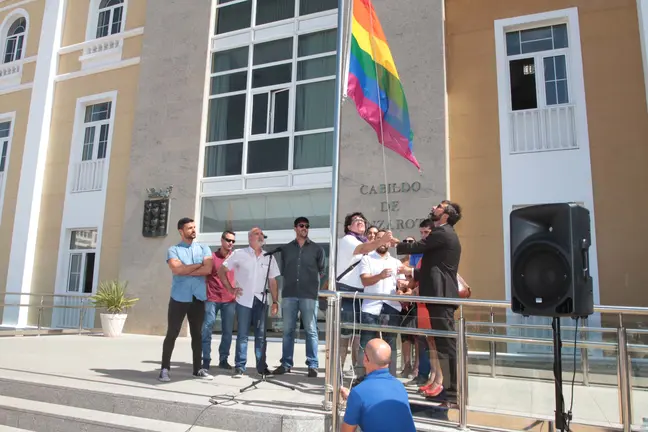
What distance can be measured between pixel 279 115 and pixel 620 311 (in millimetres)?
10167

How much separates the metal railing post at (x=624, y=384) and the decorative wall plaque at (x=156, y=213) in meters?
11.3

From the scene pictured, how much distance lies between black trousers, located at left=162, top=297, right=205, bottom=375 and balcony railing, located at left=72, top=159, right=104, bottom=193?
1023cm

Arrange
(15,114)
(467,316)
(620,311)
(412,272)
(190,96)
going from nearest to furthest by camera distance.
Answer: (620,311)
(467,316)
(412,272)
(190,96)
(15,114)

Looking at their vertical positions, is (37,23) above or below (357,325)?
above

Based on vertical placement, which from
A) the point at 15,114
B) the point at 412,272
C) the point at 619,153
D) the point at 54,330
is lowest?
the point at 54,330

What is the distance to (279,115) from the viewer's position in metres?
12.9

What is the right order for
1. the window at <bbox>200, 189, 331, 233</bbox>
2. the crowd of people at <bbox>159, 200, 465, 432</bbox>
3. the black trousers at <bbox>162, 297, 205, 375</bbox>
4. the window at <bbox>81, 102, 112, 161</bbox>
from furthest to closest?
the window at <bbox>81, 102, 112, 161</bbox> < the window at <bbox>200, 189, 331, 233</bbox> < the black trousers at <bbox>162, 297, 205, 375</bbox> < the crowd of people at <bbox>159, 200, 465, 432</bbox>

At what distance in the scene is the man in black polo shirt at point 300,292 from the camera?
6312mm

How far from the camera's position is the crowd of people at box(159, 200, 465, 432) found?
4.46 m

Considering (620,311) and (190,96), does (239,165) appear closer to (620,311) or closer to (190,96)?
(190,96)

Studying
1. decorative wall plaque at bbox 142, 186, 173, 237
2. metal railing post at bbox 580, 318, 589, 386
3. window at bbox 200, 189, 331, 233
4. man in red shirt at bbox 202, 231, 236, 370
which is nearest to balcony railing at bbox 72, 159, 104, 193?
decorative wall plaque at bbox 142, 186, 173, 237

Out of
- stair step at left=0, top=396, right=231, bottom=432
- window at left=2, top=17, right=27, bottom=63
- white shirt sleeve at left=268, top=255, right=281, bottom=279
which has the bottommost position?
stair step at left=0, top=396, right=231, bottom=432

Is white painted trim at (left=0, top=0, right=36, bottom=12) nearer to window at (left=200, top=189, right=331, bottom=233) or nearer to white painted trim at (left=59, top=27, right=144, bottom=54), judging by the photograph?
white painted trim at (left=59, top=27, right=144, bottom=54)

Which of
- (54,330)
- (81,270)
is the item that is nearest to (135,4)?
(81,270)
